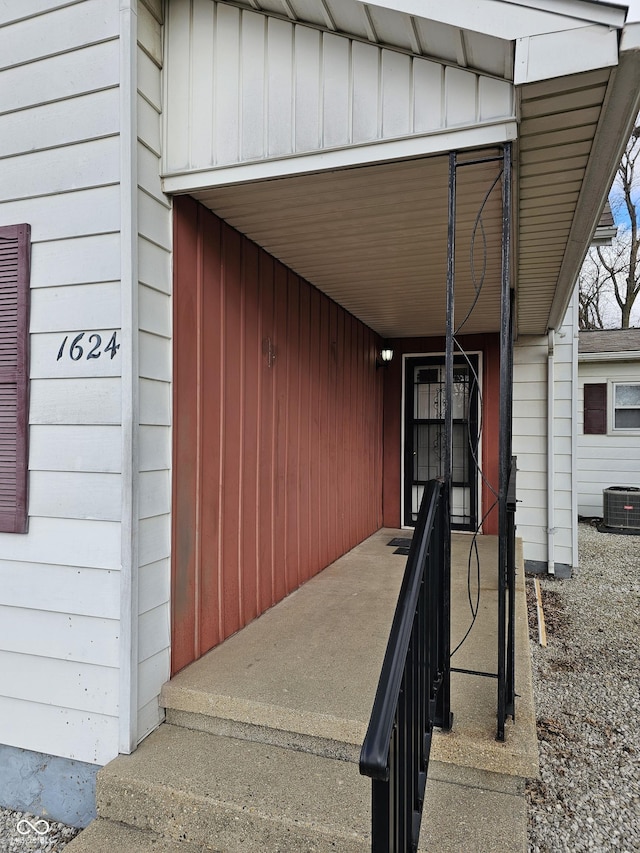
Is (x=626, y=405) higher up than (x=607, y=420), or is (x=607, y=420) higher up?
(x=626, y=405)

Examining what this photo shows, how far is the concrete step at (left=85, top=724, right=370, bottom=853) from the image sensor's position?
1607 mm

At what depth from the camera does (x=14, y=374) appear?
2.22m

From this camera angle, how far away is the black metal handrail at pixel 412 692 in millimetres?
1061

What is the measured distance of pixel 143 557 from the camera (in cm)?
204

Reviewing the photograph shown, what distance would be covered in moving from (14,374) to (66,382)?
0.28 metres

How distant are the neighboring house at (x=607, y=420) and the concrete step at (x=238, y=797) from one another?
814cm

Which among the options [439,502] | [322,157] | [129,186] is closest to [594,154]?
[322,157]

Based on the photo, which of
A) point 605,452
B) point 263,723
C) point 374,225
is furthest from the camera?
point 605,452

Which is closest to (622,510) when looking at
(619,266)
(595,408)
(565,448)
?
(595,408)

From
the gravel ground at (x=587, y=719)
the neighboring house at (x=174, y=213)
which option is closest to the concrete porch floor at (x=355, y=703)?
the neighboring house at (x=174, y=213)

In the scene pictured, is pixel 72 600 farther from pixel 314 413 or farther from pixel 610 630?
pixel 610 630

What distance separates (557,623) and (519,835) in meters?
3.13

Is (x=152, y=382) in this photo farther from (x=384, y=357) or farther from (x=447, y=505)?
(x=384, y=357)

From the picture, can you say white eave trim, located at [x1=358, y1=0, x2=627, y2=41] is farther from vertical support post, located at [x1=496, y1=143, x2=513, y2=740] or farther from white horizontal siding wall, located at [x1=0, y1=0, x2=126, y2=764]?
white horizontal siding wall, located at [x1=0, y1=0, x2=126, y2=764]
